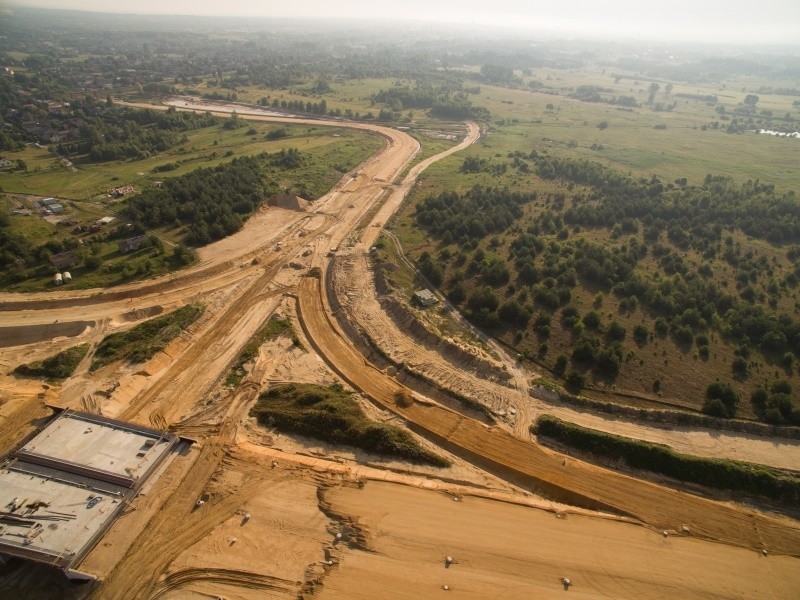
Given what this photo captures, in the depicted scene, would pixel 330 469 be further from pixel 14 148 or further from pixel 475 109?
pixel 475 109

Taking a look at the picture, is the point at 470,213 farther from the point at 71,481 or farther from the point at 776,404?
the point at 71,481

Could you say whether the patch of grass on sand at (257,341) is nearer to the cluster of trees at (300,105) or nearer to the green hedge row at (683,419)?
the green hedge row at (683,419)

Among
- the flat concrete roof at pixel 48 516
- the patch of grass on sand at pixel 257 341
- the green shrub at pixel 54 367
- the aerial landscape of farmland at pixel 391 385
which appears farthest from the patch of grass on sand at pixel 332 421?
the green shrub at pixel 54 367

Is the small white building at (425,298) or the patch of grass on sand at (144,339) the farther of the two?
the small white building at (425,298)

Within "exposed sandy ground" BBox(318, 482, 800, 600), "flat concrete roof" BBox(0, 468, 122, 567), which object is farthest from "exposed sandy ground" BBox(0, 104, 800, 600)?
"flat concrete roof" BBox(0, 468, 122, 567)

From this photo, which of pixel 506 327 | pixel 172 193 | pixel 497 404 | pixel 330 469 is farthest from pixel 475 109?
pixel 330 469

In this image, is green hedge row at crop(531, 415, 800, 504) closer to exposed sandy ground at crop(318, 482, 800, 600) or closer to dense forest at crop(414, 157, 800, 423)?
exposed sandy ground at crop(318, 482, 800, 600)

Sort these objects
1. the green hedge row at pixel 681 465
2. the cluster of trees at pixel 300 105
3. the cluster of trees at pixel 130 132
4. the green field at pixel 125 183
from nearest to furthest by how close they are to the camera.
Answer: the green hedge row at pixel 681 465 < the green field at pixel 125 183 < the cluster of trees at pixel 130 132 < the cluster of trees at pixel 300 105
